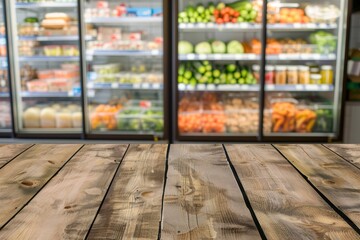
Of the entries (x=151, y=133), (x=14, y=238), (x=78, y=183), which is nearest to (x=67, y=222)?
(x=14, y=238)

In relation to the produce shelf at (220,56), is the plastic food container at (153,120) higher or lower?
lower

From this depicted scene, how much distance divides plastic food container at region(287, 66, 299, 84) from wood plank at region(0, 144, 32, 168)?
2.91 m

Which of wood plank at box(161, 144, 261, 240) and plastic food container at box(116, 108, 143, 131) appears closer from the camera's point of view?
wood plank at box(161, 144, 261, 240)

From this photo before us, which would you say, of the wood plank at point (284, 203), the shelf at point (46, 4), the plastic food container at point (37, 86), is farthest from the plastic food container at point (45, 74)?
the wood plank at point (284, 203)

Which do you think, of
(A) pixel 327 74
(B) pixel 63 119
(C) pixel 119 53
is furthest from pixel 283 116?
(B) pixel 63 119

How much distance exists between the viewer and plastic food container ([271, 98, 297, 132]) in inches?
163

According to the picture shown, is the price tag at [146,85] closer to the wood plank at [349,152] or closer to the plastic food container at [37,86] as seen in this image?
the plastic food container at [37,86]

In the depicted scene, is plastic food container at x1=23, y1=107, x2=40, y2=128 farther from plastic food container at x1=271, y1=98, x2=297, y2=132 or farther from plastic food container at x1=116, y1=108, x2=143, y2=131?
plastic food container at x1=271, y1=98, x2=297, y2=132

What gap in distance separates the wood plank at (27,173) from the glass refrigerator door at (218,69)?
2326 millimetres

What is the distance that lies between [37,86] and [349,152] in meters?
3.30

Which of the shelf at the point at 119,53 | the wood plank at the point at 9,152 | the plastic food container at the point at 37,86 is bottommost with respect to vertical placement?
the wood plank at the point at 9,152

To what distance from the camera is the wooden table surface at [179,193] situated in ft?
3.07

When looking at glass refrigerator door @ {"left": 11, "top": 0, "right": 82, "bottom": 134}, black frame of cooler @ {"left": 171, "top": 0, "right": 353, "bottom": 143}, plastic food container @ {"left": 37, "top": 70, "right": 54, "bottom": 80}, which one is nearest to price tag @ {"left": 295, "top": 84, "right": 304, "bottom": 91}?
black frame of cooler @ {"left": 171, "top": 0, "right": 353, "bottom": 143}

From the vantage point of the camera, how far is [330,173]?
4.54ft
